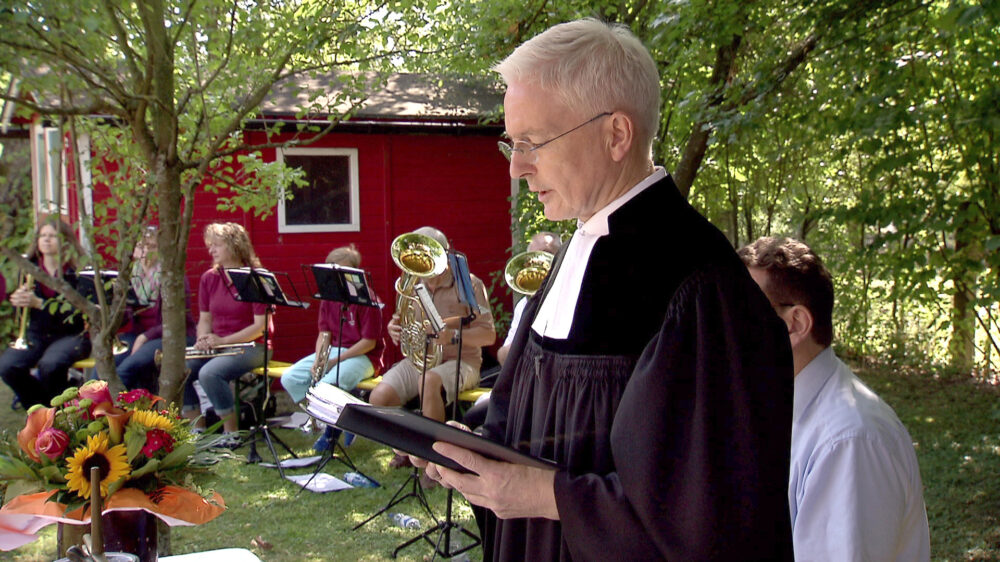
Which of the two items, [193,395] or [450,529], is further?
[193,395]

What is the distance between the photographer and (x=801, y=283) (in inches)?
91.3

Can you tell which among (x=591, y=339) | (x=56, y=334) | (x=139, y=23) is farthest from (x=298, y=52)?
(x=56, y=334)

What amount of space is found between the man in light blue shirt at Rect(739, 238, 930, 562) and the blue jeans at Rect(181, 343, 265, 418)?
251 inches

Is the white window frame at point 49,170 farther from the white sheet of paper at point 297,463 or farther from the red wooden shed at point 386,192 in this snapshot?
the red wooden shed at point 386,192

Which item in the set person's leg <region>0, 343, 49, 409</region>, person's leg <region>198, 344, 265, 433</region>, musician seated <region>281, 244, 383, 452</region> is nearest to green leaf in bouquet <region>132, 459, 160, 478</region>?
musician seated <region>281, 244, 383, 452</region>

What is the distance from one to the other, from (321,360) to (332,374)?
0.75 feet

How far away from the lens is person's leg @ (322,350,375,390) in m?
7.28

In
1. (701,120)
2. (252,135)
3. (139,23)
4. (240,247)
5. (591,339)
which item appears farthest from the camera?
(252,135)

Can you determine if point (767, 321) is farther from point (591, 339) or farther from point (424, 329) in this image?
point (424, 329)

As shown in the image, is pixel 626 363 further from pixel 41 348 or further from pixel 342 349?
pixel 41 348

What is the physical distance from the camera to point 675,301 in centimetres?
152

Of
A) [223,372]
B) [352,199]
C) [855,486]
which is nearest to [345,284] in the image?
[223,372]

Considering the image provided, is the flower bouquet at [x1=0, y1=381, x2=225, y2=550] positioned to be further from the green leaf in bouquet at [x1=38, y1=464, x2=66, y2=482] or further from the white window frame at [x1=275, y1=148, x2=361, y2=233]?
the white window frame at [x1=275, y1=148, x2=361, y2=233]

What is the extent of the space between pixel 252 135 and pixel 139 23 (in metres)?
5.72
